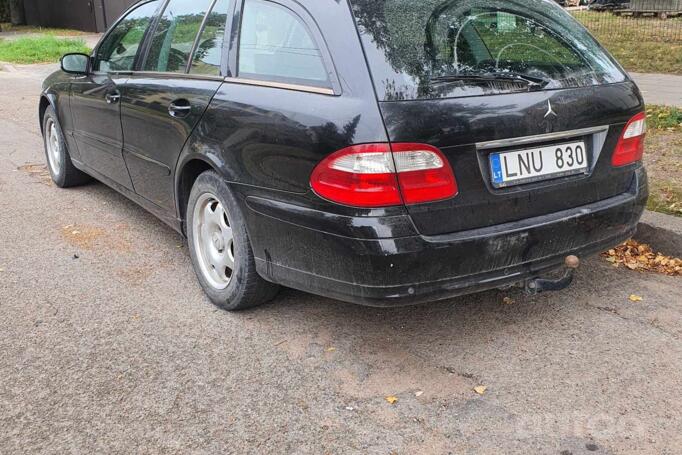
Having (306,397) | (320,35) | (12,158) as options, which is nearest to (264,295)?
(306,397)

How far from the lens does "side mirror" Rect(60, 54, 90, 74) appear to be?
5051 millimetres

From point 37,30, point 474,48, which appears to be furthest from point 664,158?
point 37,30

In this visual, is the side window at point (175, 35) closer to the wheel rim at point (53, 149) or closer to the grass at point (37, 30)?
the wheel rim at point (53, 149)

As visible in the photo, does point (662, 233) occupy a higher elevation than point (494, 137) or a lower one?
lower

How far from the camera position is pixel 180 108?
12.0ft

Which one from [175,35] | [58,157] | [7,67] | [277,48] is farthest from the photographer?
[7,67]

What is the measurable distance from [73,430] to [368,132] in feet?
5.34

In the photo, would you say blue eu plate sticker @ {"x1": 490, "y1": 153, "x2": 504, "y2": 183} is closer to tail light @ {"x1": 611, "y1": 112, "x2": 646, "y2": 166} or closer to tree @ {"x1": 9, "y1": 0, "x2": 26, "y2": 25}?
tail light @ {"x1": 611, "y1": 112, "x2": 646, "y2": 166}

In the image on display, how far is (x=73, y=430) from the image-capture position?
2.68m

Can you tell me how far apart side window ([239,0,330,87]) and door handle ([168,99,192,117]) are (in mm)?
412

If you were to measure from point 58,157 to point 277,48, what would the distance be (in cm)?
360

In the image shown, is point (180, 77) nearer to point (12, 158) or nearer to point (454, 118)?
point (454, 118)

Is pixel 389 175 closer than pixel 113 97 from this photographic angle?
Yes

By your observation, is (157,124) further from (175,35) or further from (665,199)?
(665,199)
